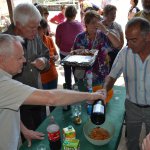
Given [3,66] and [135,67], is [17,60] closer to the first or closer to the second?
[3,66]

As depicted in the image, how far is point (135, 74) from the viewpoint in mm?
2256

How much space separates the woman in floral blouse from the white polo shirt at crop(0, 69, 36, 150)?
1.62 meters

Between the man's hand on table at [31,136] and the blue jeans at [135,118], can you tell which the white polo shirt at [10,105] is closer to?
the man's hand on table at [31,136]

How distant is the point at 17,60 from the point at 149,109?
55.9 inches

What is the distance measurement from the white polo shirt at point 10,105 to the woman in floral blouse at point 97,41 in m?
1.62

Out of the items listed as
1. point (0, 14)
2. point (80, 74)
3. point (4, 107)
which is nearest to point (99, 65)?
→ point (80, 74)

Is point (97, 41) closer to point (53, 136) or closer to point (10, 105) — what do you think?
point (53, 136)

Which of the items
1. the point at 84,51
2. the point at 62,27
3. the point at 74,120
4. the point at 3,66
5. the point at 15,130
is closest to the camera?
the point at 3,66

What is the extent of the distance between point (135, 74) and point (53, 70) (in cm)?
165

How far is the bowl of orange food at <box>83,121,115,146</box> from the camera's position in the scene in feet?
6.09

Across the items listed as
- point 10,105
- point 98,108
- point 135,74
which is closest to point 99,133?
point 98,108

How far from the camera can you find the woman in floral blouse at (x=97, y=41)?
10.3ft

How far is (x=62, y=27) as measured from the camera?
4.27 meters

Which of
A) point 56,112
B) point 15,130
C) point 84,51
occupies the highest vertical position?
point 84,51
